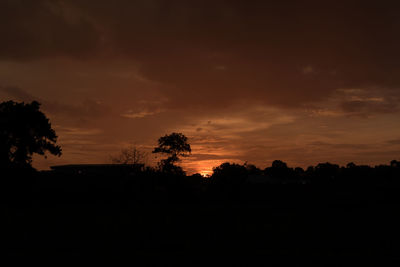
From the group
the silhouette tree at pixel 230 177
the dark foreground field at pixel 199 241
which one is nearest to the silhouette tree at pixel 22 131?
the dark foreground field at pixel 199 241

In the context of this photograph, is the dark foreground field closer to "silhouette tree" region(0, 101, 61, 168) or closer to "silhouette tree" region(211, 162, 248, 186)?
"silhouette tree" region(0, 101, 61, 168)

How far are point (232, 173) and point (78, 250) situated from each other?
32079mm

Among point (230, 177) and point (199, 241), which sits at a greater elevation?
point (230, 177)

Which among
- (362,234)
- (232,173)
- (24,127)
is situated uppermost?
(24,127)

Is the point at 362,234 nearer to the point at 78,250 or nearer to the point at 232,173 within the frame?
the point at 78,250

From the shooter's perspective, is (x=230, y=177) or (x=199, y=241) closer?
(x=199, y=241)

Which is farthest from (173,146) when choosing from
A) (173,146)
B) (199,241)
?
(199,241)

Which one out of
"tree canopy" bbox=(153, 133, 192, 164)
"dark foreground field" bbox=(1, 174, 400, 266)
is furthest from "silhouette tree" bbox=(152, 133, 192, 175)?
"dark foreground field" bbox=(1, 174, 400, 266)

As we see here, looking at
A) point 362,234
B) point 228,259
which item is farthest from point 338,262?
point 362,234

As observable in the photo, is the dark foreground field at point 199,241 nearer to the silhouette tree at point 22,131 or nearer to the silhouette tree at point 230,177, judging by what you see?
the silhouette tree at point 22,131

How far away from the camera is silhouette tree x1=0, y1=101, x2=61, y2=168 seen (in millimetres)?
41312

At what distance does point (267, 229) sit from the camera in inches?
752

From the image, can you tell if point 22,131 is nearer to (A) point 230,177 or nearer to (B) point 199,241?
(A) point 230,177

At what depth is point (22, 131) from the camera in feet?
139
